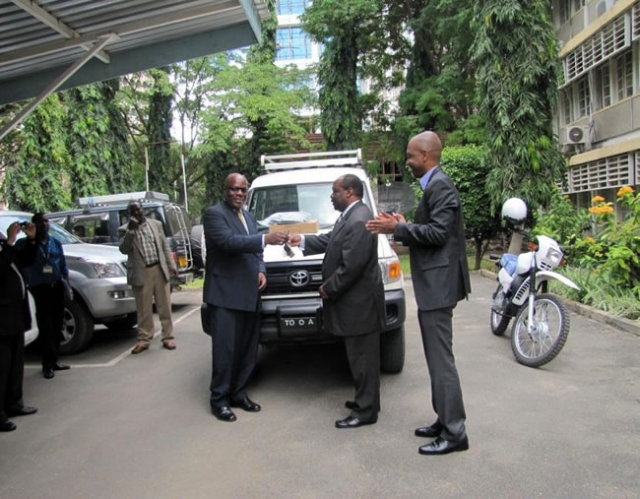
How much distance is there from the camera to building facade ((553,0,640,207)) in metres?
13.6

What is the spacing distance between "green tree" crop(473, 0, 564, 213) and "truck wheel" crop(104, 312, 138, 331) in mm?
8376

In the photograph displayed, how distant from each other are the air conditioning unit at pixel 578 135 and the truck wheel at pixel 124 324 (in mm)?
13212

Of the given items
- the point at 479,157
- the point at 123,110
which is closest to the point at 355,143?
the point at 479,157

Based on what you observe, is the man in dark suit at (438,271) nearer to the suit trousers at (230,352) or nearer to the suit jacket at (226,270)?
the suit jacket at (226,270)

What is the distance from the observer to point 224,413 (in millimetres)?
4395

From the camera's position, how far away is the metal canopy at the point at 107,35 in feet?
16.5

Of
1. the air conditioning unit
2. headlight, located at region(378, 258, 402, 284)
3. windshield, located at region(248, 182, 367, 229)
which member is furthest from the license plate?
the air conditioning unit

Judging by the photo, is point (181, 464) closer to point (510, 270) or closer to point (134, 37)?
point (510, 270)

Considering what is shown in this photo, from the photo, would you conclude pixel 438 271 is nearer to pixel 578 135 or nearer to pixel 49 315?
pixel 49 315

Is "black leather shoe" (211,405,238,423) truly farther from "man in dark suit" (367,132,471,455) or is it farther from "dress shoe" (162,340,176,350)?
"dress shoe" (162,340,176,350)

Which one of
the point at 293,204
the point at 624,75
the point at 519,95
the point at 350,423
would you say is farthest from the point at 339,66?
the point at 350,423

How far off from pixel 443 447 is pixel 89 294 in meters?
4.90

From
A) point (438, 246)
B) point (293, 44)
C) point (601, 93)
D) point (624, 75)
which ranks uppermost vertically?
point (293, 44)

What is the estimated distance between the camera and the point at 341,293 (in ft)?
13.0
